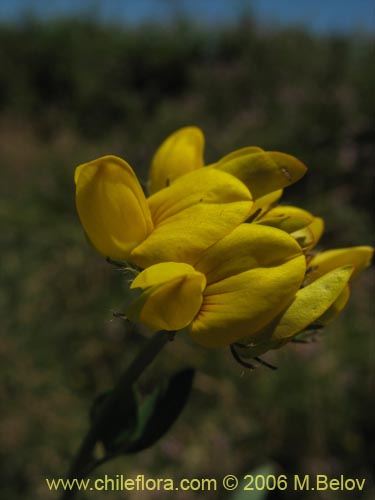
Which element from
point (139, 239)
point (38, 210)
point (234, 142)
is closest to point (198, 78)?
point (234, 142)

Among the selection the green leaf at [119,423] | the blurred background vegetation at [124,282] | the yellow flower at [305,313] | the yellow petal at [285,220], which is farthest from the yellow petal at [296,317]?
the green leaf at [119,423]

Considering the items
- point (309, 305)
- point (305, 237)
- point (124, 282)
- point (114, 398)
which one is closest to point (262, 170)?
point (305, 237)

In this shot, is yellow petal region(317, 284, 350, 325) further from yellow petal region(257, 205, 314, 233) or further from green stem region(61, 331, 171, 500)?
green stem region(61, 331, 171, 500)

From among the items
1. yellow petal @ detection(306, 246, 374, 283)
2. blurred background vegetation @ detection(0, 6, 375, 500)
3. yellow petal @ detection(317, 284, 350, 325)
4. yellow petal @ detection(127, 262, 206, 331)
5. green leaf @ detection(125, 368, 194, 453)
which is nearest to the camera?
yellow petal @ detection(127, 262, 206, 331)

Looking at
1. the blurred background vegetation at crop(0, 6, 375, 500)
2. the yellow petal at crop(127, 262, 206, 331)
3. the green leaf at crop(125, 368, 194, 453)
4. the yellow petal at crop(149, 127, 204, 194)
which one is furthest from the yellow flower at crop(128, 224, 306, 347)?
the green leaf at crop(125, 368, 194, 453)

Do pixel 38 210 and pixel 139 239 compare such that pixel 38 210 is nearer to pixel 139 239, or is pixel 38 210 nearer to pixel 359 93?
pixel 359 93

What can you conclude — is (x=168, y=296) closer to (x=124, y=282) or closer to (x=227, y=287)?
(x=227, y=287)

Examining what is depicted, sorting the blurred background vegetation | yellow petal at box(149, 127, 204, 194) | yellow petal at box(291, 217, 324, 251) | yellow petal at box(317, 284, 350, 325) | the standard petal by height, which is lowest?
the blurred background vegetation
